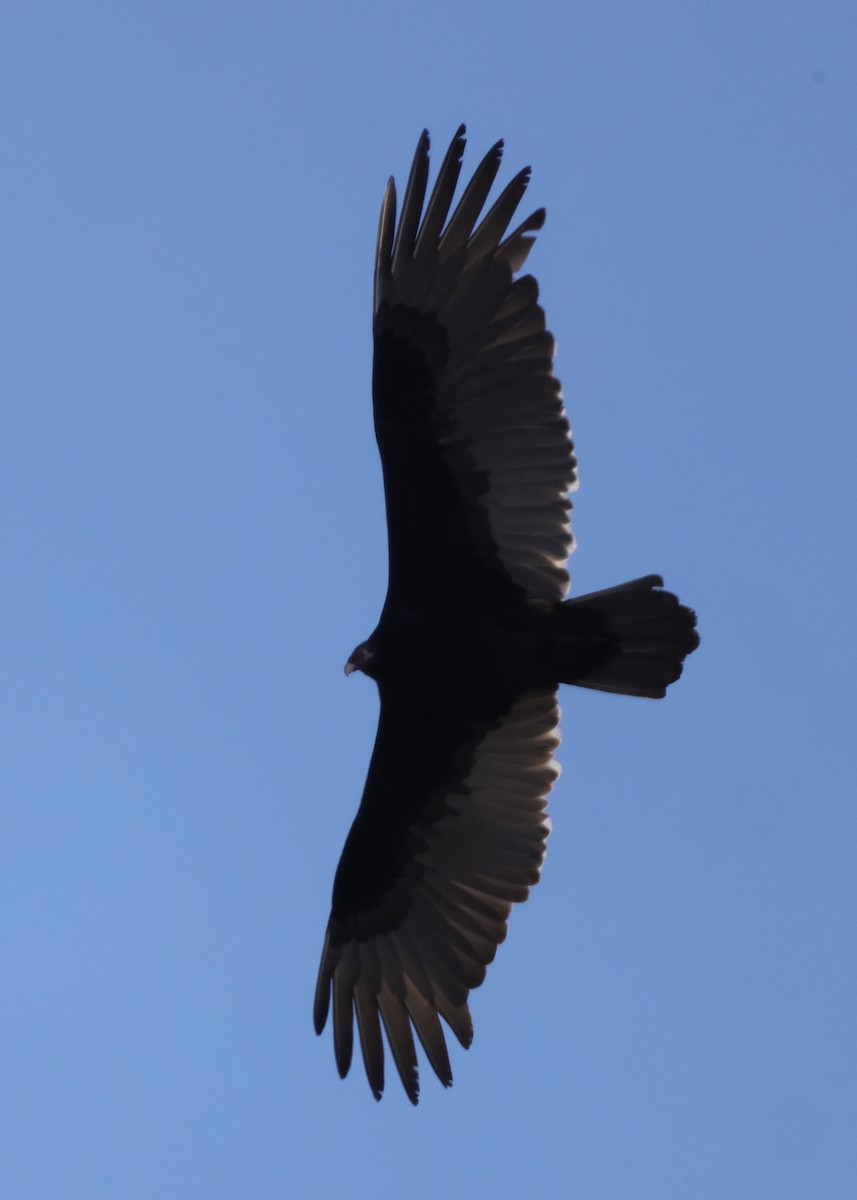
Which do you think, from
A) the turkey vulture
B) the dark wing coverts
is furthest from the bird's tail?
the dark wing coverts

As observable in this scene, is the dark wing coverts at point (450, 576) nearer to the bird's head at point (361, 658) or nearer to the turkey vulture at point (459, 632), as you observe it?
the turkey vulture at point (459, 632)

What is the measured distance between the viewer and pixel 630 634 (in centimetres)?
723

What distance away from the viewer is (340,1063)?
7609mm

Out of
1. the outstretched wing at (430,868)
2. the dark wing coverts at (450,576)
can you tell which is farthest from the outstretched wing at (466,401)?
the outstretched wing at (430,868)

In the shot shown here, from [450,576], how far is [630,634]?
0.78 meters

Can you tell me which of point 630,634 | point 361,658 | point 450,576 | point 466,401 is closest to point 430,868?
point 361,658

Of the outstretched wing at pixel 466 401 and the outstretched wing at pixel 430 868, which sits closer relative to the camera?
the outstretched wing at pixel 466 401

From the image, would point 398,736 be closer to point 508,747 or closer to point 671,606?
point 508,747

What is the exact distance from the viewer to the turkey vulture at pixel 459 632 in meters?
7.16

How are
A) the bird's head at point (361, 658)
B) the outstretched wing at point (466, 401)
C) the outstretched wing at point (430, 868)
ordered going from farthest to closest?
1. the outstretched wing at point (430, 868)
2. the bird's head at point (361, 658)
3. the outstretched wing at point (466, 401)

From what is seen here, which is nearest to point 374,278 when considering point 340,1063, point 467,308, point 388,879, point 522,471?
point 467,308

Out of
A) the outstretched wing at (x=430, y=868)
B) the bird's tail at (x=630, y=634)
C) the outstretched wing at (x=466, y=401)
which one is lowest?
the outstretched wing at (x=430, y=868)

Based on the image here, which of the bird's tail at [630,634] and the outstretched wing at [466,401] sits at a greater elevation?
the outstretched wing at [466,401]

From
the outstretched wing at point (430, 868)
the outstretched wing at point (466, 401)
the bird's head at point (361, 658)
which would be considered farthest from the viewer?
the outstretched wing at point (430, 868)
